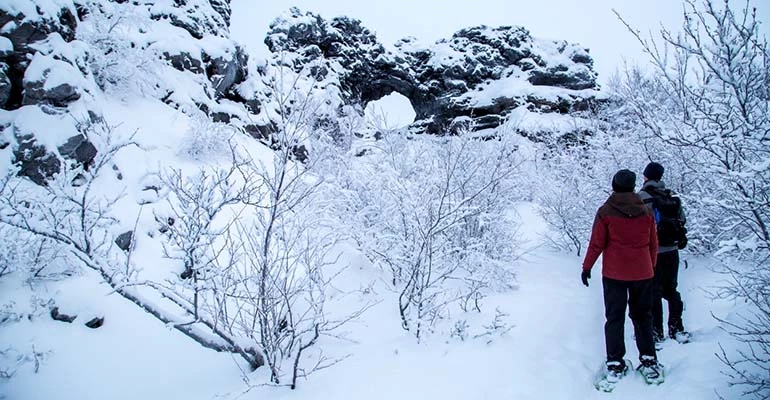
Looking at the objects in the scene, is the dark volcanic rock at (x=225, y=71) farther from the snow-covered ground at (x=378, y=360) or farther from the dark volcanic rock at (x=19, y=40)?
the snow-covered ground at (x=378, y=360)

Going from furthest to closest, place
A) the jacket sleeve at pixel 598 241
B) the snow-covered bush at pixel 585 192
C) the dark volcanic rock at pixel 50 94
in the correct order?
the snow-covered bush at pixel 585 192, the dark volcanic rock at pixel 50 94, the jacket sleeve at pixel 598 241

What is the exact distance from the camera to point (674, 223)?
11.9 ft

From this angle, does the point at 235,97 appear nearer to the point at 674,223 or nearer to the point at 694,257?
the point at 674,223

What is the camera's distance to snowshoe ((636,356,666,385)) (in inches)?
114

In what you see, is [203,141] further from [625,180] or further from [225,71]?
[625,180]

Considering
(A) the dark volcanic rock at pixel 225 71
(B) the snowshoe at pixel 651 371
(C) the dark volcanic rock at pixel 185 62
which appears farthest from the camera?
(A) the dark volcanic rock at pixel 225 71

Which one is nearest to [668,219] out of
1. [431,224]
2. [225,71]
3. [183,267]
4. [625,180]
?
[625,180]

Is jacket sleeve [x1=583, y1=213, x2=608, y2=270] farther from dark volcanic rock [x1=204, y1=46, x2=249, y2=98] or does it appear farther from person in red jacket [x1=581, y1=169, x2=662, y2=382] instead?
dark volcanic rock [x1=204, y1=46, x2=249, y2=98]

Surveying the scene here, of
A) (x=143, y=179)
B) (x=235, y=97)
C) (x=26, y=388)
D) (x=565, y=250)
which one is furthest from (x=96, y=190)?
(x=565, y=250)

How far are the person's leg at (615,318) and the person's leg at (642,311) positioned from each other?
0.08 metres

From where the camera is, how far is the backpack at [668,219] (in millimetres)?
3615

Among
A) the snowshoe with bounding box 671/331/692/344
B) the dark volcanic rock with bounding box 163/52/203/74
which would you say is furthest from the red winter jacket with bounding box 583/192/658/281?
the dark volcanic rock with bounding box 163/52/203/74

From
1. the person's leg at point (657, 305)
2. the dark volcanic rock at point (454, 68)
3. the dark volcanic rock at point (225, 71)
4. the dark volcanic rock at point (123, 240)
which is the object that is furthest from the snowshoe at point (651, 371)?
the dark volcanic rock at point (454, 68)

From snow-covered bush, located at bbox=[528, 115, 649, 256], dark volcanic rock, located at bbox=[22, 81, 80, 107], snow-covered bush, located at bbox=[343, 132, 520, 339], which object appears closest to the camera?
snow-covered bush, located at bbox=[343, 132, 520, 339]
